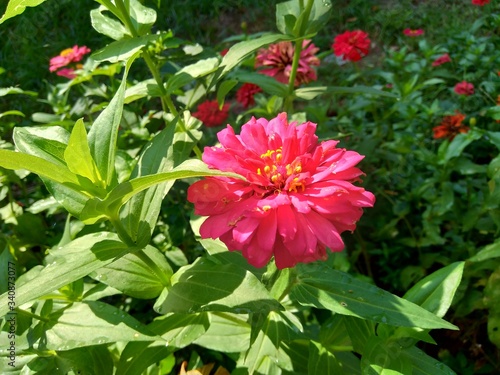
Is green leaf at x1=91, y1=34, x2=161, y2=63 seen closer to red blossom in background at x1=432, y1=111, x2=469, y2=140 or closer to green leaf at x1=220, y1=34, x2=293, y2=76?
green leaf at x1=220, y1=34, x2=293, y2=76

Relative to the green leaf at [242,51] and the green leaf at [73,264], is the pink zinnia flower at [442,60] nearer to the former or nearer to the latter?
the green leaf at [242,51]

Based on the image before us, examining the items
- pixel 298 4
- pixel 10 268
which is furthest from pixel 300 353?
pixel 298 4

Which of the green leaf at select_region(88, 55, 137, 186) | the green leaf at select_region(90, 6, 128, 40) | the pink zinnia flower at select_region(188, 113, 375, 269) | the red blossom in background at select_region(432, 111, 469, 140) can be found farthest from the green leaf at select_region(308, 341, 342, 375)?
the red blossom in background at select_region(432, 111, 469, 140)

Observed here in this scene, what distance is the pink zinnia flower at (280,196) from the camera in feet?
2.29

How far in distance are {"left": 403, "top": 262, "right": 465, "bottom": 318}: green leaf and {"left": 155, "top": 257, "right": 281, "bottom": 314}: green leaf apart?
0.27m

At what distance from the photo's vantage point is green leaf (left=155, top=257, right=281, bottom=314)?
77 centimetres

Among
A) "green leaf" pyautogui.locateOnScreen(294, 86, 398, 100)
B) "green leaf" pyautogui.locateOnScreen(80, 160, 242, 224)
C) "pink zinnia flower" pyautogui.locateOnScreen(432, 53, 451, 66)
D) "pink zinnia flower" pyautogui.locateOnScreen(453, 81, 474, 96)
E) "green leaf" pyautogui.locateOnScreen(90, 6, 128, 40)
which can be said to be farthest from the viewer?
"pink zinnia flower" pyautogui.locateOnScreen(432, 53, 451, 66)

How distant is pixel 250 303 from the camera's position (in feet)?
2.53

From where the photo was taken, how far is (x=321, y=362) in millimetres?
931

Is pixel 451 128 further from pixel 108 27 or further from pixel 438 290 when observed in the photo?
pixel 108 27

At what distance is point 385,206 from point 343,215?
3.25 ft

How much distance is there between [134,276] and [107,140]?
0.26 m

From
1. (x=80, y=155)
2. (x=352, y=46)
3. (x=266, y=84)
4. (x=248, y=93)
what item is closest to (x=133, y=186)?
(x=80, y=155)

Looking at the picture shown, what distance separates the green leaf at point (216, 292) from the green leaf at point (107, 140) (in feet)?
0.74
